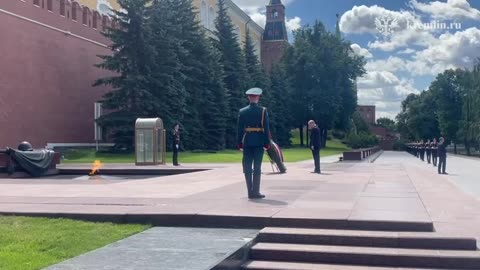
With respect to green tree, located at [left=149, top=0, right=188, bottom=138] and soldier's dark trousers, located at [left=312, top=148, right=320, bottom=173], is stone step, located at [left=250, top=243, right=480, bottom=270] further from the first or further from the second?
Result: green tree, located at [left=149, top=0, right=188, bottom=138]

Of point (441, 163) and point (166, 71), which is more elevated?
point (166, 71)

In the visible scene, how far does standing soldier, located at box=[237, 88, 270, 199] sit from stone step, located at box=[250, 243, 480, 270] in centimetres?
276

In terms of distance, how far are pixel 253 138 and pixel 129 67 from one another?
2513cm

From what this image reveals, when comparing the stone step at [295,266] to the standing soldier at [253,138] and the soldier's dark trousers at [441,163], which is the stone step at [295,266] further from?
the soldier's dark trousers at [441,163]

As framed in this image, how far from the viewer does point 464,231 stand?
21.3 ft

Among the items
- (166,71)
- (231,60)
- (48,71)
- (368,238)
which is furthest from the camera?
(231,60)

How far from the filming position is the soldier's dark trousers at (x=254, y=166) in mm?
8781

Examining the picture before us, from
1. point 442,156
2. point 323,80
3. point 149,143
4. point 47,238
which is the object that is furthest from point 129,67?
point 323,80

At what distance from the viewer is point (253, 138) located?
8750 mm

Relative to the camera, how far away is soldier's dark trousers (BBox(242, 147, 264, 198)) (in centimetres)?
878

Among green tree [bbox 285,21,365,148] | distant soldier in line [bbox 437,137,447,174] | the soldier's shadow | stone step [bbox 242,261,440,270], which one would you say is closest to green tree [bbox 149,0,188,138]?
distant soldier in line [bbox 437,137,447,174]

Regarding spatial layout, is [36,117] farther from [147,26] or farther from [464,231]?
[464,231]

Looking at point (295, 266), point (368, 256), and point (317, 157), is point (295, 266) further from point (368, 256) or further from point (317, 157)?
point (317, 157)

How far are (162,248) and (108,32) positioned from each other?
30435 mm
